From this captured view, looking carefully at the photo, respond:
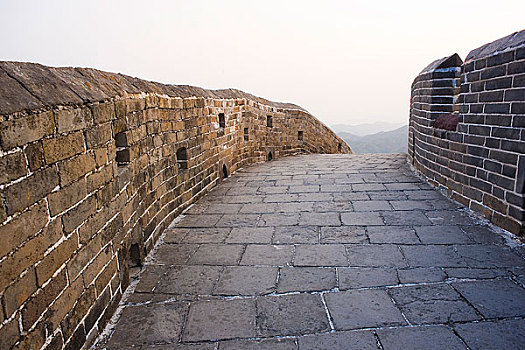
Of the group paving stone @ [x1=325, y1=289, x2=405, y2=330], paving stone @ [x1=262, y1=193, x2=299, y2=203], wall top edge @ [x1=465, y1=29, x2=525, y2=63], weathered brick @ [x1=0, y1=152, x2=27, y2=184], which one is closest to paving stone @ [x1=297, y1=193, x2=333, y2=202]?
paving stone @ [x1=262, y1=193, x2=299, y2=203]

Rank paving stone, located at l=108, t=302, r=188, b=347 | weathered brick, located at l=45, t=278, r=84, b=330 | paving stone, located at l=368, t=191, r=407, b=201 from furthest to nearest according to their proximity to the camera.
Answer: paving stone, located at l=368, t=191, r=407, b=201 < paving stone, located at l=108, t=302, r=188, b=347 < weathered brick, located at l=45, t=278, r=84, b=330

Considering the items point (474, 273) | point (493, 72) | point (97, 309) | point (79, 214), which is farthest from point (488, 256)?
point (79, 214)

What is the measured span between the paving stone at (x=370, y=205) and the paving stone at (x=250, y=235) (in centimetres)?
132

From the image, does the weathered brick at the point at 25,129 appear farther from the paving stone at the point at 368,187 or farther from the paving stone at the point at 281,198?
the paving stone at the point at 368,187

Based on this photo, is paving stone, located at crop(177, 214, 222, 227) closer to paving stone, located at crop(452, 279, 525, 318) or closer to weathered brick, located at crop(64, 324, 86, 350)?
weathered brick, located at crop(64, 324, 86, 350)

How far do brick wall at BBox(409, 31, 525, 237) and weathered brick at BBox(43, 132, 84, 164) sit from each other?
379cm

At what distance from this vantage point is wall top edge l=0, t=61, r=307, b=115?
1768 millimetres

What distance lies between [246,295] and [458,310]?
142 centimetres

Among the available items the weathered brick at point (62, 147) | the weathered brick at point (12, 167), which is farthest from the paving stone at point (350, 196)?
the weathered brick at point (12, 167)

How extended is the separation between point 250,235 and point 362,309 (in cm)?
165

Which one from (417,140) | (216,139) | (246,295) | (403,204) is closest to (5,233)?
(246,295)

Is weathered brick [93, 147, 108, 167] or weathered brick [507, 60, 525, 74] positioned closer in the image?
weathered brick [93, 147, 108, 167]

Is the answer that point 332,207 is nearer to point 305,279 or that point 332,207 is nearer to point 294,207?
point 294,207

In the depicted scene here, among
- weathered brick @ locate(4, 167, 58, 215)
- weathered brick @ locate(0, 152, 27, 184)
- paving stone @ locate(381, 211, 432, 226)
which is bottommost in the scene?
paving stone @ locate(381, 211, 432, 226)
